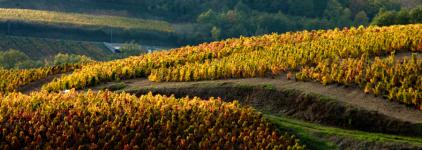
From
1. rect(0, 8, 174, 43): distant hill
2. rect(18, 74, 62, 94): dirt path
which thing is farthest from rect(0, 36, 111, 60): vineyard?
rect(18, 74, 62, 94): dirt path

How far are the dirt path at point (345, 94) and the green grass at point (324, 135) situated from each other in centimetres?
109

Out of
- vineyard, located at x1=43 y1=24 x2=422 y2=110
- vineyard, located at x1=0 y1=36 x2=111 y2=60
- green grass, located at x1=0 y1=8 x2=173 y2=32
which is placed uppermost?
green grass, located at x1=0 y1=8 x2=173 y2=32

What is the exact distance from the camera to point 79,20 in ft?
431

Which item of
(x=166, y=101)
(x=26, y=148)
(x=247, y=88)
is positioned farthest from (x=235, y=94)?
(x=26, y=148)

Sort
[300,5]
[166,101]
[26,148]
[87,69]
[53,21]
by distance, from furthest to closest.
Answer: [300,5] < [53,21] < [87,69] < [166,101] < [26,148]

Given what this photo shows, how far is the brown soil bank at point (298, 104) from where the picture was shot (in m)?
18.9

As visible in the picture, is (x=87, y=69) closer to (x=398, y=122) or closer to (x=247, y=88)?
(x=247, y=88)

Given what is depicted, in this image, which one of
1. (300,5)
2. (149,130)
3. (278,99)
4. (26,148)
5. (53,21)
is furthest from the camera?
(300,5)

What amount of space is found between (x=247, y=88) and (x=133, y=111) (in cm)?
525

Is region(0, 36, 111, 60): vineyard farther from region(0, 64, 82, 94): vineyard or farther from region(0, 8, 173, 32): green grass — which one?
region(0, 64, 82, 94): vineyard

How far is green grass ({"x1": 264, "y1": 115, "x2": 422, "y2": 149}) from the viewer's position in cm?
1733

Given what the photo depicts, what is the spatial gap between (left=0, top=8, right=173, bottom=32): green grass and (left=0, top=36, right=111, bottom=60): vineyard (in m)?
6.14

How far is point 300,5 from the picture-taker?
478 feet

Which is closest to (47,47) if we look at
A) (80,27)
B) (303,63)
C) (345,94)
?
(80,27)
